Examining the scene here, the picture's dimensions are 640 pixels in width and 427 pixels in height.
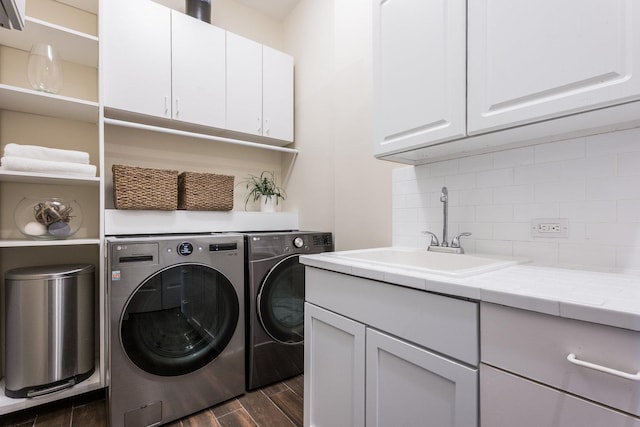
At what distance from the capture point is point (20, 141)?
6.15ft

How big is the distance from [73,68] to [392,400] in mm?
2671

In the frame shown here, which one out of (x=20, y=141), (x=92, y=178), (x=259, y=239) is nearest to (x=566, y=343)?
(x=259, y=239)

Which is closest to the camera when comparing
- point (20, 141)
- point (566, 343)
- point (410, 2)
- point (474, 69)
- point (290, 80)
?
point (566, 343)

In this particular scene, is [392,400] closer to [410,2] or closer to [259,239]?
[259,239]

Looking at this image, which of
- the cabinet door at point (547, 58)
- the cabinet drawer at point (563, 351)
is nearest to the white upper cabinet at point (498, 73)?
Result: the cabinet door at point (547, 58)

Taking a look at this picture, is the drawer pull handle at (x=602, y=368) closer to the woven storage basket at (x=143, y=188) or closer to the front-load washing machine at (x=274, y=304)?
the front-load washing machine at (x=274, y=304)

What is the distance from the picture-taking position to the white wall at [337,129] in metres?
2.03

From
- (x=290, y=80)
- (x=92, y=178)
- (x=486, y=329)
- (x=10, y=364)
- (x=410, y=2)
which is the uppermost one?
(x=290, y=80)

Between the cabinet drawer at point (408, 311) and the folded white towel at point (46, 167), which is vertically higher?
the folded white towel at point (46, 167)

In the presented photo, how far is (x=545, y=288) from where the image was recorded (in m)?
0.79

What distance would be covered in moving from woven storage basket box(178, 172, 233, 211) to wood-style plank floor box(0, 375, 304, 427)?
125cm

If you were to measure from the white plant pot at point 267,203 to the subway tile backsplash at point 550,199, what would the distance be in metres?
1.30

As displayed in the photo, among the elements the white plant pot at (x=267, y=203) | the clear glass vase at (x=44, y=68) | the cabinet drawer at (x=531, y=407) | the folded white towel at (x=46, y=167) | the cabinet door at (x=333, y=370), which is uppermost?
the clear glass vase at (x=44, y=68)

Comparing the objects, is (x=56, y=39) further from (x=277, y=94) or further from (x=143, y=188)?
(x=277, y=94)
